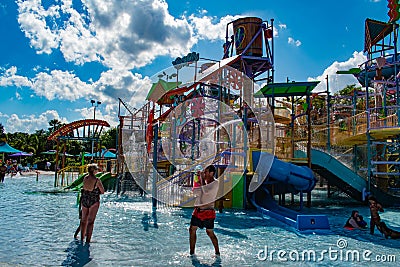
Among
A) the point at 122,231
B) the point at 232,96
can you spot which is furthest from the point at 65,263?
the point at 232,96

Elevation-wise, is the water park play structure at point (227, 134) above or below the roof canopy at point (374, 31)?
below

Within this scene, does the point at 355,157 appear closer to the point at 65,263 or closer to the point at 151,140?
the point at 151,140

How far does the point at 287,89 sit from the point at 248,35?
588 cm

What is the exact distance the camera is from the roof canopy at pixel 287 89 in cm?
1435

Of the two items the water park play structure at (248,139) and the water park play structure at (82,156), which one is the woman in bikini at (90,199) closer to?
the water park play structure at (248,139)

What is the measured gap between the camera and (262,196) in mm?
13898

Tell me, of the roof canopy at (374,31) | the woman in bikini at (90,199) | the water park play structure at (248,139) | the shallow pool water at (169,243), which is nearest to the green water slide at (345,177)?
the water park play structure at (248,139)

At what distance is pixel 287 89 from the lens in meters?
15.1

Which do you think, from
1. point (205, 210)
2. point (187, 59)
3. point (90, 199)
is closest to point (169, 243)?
point (205, 210)

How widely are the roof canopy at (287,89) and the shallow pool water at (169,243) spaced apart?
210 inches

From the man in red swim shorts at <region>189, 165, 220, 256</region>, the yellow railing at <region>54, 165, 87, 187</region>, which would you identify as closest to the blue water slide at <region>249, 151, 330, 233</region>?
the man in red swim shorts at <region>189, 165, 220, 256</region>

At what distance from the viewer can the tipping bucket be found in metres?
19.5

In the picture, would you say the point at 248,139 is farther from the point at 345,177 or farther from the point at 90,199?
the point at 90,199

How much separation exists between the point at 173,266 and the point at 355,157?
1574 cm
